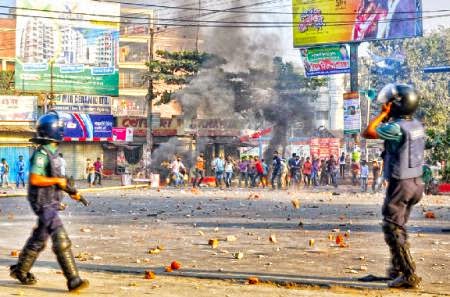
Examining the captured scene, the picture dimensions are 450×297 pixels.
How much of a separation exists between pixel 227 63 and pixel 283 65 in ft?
12.8

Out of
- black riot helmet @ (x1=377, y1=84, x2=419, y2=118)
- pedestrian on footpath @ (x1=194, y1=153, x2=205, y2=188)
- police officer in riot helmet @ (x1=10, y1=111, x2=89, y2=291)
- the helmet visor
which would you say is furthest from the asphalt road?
pedestrian on footpath @ (x1=194, y1=153, x2=205, y2=188)

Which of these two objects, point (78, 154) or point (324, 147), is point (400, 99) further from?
point (324, 147)

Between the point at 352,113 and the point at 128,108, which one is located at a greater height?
the point at 128,108

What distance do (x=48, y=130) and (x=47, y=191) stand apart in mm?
574

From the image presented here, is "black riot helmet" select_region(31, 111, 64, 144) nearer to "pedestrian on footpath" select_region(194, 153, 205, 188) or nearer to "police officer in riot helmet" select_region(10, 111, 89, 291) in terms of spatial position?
"police officer in riot helmet" select_region(10, 111, 89, 291)

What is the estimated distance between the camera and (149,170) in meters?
50.4

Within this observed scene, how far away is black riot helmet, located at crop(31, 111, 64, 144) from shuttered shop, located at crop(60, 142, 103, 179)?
160 feet

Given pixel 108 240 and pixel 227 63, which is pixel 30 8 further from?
pixel 108 240

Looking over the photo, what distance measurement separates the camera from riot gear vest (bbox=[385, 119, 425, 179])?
26.9 ft

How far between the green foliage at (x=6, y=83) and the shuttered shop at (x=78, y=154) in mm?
9328

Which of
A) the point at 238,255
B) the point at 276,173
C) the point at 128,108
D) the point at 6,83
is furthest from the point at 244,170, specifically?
the point at 238,255

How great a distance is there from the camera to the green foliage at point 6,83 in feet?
208

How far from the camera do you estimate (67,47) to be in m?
52.9

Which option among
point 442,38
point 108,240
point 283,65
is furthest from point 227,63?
point 108,240
